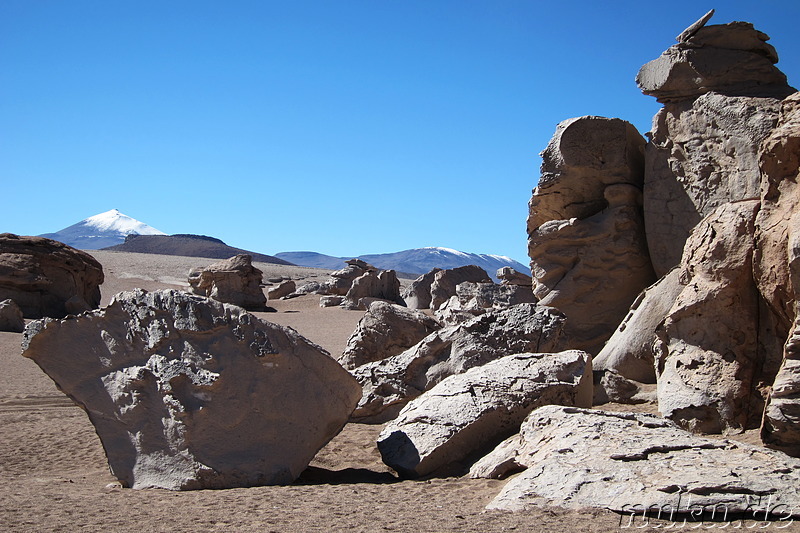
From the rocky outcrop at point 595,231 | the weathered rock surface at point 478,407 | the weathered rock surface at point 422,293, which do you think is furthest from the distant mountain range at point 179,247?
the weathered rock surface at point 478,407

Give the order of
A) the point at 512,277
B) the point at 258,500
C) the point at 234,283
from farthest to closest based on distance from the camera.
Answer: the point at 234,283 < the point at 512,277 < the point at 258,500

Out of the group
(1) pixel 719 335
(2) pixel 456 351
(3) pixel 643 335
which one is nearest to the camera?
(1) pixel 719 335

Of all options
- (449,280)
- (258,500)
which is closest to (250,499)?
(258,500)

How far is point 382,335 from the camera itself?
9.50m

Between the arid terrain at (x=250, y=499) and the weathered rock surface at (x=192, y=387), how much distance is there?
0.86ft

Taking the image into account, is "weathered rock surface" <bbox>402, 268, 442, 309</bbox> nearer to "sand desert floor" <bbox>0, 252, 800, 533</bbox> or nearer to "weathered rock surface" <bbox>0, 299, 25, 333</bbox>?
"weathered rock surface" <bbox>0, 299, 25, 333</bbox>

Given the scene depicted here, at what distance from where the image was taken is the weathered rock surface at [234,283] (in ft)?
70.0

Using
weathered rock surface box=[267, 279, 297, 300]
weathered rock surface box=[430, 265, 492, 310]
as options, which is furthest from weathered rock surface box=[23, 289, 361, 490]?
weathered rock surface box=[267, 279, 297, 300]

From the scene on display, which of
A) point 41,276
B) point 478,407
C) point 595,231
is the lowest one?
point 478,407

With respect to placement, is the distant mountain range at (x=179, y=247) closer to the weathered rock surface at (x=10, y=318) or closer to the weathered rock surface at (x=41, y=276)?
the weathered rock surface at (x=41, y=276)

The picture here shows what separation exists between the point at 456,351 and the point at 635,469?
3.55 metres

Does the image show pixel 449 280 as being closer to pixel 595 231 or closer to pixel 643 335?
pixel 595 231

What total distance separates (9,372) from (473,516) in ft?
29.7

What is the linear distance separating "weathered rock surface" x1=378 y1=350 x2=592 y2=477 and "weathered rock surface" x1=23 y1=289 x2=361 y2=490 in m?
0.58
